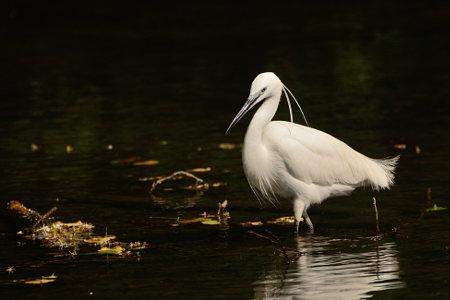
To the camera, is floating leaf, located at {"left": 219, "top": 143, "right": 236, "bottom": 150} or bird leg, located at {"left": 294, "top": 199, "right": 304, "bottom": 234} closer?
bird leg, located at {"left": 294, "top": 199, "right": 304, "bottom": 234}

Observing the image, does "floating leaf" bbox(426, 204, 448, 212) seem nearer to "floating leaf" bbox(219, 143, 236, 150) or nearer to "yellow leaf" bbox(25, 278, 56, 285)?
"yellow leaf" bbox(25, 278, 56, 285)

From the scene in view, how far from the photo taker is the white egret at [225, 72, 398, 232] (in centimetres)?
836

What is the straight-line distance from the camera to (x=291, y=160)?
27.5ft

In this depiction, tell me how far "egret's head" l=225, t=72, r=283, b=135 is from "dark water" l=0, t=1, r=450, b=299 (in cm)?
110

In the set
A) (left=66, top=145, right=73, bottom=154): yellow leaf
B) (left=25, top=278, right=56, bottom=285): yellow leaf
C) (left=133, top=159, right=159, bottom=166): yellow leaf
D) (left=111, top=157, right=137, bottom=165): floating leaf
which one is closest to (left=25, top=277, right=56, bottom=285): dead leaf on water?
(left=25, top=278, right=56, bottom=285): yellow leaf

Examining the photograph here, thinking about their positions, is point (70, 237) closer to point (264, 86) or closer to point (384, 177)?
point (264, 86)

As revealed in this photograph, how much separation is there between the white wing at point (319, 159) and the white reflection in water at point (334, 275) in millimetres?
885

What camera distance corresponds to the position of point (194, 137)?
12719mm

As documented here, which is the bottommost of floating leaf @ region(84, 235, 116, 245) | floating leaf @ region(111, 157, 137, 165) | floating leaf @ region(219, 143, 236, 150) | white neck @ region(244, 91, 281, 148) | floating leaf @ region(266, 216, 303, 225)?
floating leaf @ region(84, 235, 116, 245)

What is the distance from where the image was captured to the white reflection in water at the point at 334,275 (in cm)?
659

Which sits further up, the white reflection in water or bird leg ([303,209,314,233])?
bird leg ([303,209,314,233])

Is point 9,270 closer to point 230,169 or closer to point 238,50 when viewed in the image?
point 230,169

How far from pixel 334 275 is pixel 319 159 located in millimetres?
1827

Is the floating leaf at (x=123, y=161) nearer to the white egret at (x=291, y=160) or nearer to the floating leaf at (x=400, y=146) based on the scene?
the floating leaf at (x=400, y=146)
